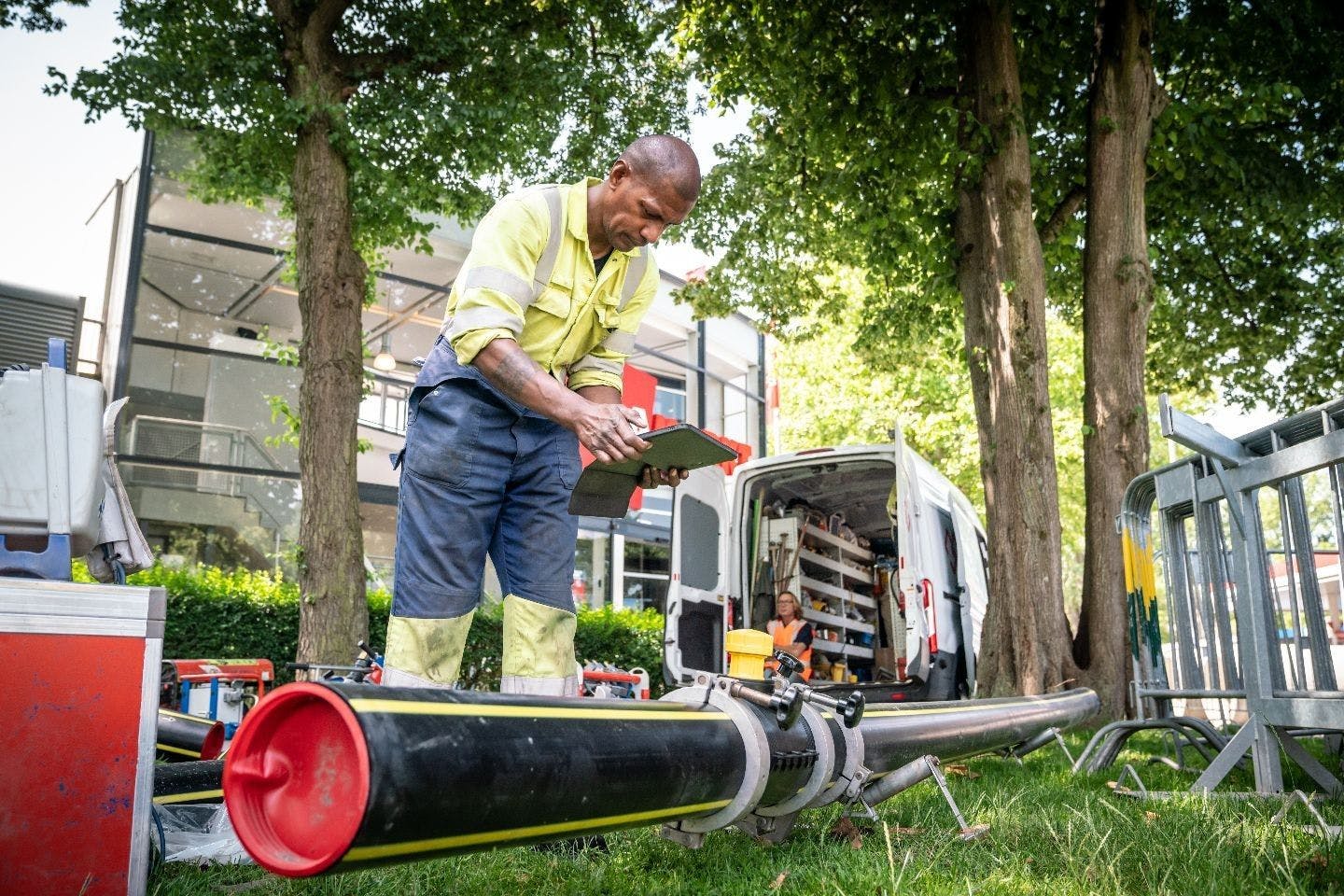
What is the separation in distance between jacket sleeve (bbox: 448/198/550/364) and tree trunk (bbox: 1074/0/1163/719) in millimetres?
7062

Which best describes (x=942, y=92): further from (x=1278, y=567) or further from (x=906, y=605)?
(x=1278, y=567)

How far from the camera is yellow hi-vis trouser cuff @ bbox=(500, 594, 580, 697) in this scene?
300cm

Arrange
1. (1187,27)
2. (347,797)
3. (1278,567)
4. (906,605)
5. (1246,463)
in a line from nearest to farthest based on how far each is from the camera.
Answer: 1. (347,797)
2. (1246,463)
3. (1278,567)
4. (906,605)
5. (1187,27)

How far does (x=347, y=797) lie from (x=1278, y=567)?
182 inches

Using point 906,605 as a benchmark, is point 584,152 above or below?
above

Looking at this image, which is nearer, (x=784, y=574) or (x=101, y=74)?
(x=101, y=74)

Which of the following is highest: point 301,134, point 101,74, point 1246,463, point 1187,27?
point 1187,27

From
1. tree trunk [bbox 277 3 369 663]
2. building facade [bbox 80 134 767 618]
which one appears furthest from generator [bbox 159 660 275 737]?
building facade [bbox 80 134 767 618]

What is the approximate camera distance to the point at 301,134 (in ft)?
29.7

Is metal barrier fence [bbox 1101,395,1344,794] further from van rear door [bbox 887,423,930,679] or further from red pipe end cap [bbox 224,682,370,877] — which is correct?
red pipe end cap [bbox 224,682,370,877]

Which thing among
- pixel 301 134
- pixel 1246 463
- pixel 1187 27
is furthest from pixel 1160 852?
pixel 1187 27

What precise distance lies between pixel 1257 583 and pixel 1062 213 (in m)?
7.40

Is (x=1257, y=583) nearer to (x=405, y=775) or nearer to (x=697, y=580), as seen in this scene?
(x=405, y=775)

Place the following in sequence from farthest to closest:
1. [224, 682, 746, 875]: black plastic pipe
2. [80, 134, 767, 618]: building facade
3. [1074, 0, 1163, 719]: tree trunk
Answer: [80, 134, 767, 618]: building facade < [1074, 0, 1163, 719]: tree trunk < [224, 682, 746, 875]: black plastic pipe
